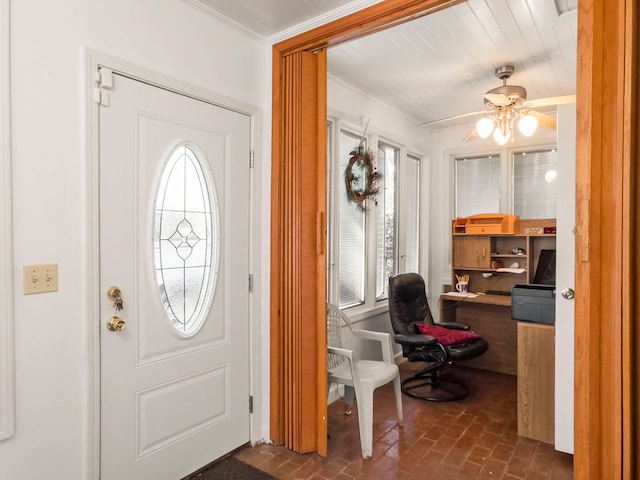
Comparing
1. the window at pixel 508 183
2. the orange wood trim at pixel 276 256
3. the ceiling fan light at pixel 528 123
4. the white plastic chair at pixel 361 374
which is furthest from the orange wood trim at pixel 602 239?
the window at pixel 508 183

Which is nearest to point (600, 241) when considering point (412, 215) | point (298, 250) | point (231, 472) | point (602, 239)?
point (602, 239)

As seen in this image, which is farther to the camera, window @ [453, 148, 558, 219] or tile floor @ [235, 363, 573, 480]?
window @ [453, 148, 558, 219]

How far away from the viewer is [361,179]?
3754mm

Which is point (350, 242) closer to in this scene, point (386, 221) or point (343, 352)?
point (386, 221)

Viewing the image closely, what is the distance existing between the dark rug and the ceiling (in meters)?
2.55

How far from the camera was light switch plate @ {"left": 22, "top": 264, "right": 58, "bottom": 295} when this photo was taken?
1.64m

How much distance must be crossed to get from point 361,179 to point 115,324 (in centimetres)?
244

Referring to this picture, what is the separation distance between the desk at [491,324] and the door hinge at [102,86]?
3476 millimetres

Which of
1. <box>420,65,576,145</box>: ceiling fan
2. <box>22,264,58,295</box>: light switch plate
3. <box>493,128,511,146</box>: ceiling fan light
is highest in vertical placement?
<box>420,65,576,145</box>: ceiling fan

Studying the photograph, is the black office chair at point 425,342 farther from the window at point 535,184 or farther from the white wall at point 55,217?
the white wall at point 55,217

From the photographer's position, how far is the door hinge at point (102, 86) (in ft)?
6.06

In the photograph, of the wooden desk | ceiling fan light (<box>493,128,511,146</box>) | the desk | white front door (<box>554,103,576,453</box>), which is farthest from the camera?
the desk

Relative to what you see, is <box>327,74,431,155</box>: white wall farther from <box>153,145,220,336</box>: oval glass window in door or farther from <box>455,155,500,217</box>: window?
<box>153,145,220,336</box>: oval glass window in door

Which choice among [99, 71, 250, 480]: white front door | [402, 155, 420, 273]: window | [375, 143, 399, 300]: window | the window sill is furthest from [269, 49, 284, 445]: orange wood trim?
[402, 155, 420, 273]: window
